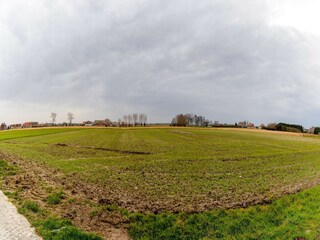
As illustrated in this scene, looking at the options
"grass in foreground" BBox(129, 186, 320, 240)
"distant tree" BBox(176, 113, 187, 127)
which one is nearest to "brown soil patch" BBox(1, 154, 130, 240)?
"grass in foreground" BBox(129, 186, 320, 240)

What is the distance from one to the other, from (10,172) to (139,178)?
10.0 m

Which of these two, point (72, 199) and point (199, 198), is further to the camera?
point (199, 198)

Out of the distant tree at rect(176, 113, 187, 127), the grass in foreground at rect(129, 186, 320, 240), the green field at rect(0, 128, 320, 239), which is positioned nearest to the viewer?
the grass in foreground at rect(129, 186, 320, 240)

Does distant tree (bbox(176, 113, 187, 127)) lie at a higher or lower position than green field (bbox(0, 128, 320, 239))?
higher

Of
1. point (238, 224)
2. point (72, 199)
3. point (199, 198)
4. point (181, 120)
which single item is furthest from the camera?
point (181, 120)

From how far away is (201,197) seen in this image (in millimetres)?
14688

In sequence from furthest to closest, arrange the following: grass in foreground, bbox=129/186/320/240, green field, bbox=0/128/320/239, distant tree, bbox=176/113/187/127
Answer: distant tree, bbox=176/113/187/127
green field, bbox=0/128/320/239
grass in foreground, bbox=129/186/320/240


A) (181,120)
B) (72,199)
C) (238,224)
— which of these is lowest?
(238,224)

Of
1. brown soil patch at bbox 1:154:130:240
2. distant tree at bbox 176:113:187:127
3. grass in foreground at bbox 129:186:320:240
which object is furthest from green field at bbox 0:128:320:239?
distant tree at bbox 176:113:187:127

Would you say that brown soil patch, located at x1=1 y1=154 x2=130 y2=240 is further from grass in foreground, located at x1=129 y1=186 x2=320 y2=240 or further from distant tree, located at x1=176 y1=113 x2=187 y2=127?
distant tree, located at x1=176 y1=113 x2=187 y2=127

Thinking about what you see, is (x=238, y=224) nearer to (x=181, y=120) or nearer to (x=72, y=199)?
(x=72, y=199)

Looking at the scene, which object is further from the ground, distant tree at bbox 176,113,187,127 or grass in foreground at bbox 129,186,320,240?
distant tree at bbox 176,113,187,127

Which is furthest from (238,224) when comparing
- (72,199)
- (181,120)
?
(181,120)

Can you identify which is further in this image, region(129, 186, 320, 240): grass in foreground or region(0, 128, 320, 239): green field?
region(0, 128, 320, 239): green field
